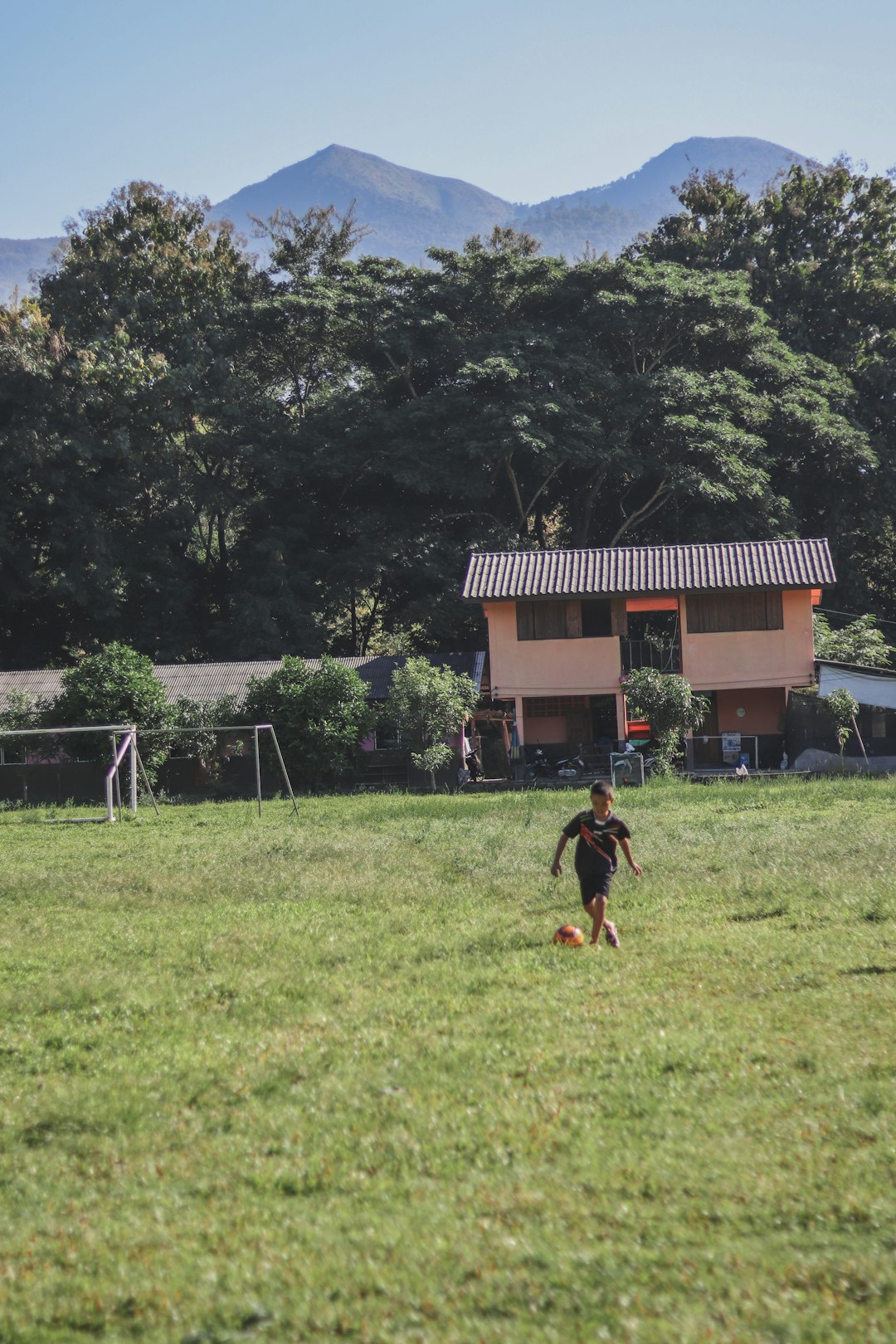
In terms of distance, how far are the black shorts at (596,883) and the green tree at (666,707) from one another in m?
21.1

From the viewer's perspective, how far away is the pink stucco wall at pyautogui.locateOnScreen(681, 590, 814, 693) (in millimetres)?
35750

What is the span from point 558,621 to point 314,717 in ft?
26.4

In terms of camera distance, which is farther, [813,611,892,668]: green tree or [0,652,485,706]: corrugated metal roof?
[0,652,485,706]: corrugated metal roof

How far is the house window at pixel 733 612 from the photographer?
3588 cm

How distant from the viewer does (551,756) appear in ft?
122

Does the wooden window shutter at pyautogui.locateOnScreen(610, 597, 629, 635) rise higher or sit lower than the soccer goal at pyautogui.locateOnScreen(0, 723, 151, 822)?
higher

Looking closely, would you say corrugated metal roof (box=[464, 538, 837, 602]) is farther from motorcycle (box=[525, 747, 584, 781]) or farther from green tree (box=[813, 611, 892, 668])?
motorcycle (box=[525, 747, 584, 781])

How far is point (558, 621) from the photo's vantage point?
36.4m

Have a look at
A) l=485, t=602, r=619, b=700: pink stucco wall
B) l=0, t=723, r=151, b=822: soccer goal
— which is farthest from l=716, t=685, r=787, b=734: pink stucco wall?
l=0, t=723, r=151, b=822: soccer goal

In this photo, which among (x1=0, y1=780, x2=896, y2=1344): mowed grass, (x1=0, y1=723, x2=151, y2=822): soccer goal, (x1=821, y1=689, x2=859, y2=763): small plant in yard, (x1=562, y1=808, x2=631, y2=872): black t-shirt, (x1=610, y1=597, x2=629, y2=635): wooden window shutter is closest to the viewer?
(x1=0, y1=780, x2=896, y2=1344): mowed grass

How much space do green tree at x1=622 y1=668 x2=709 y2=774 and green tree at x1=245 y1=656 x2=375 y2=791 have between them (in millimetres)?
7269

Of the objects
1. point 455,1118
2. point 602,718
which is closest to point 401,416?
point 602,718

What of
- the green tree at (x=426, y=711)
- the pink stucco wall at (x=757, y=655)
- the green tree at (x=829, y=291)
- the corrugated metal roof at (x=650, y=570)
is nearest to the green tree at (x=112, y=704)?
the green tree at (x=426, y=711)

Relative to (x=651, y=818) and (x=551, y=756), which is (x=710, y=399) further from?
(x=651, y=818)
